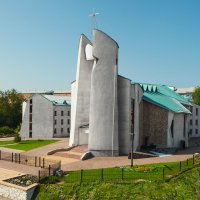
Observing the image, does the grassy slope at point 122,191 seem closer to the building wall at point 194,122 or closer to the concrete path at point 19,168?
the concrete path at point 19,168

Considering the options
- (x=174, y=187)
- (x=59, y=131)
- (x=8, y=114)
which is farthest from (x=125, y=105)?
(x=8, y=114)

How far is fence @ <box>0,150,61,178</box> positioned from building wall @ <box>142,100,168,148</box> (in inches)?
697

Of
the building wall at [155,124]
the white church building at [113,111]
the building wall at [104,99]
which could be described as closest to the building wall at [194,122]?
the white church building at [113,111]

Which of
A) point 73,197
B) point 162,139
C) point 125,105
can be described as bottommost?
point 73,197

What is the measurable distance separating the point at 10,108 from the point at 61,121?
20.5 meters

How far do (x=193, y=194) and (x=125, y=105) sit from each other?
17.4 metres

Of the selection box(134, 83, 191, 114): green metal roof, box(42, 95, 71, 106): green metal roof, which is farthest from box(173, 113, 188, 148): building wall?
box(42, 95, 71, 106): green metal roof

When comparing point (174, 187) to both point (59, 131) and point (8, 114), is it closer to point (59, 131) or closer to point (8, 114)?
point (59, 131)

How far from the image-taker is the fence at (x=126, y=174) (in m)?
24.8

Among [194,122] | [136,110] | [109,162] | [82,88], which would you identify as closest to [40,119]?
[82,88]

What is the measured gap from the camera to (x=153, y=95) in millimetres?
48406

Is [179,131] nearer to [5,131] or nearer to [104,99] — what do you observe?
[104,99]

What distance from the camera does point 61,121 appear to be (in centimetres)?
6162

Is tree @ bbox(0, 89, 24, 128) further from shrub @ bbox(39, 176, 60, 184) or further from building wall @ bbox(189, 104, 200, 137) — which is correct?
shrub @ bbox(39, 176, 60, 184)
